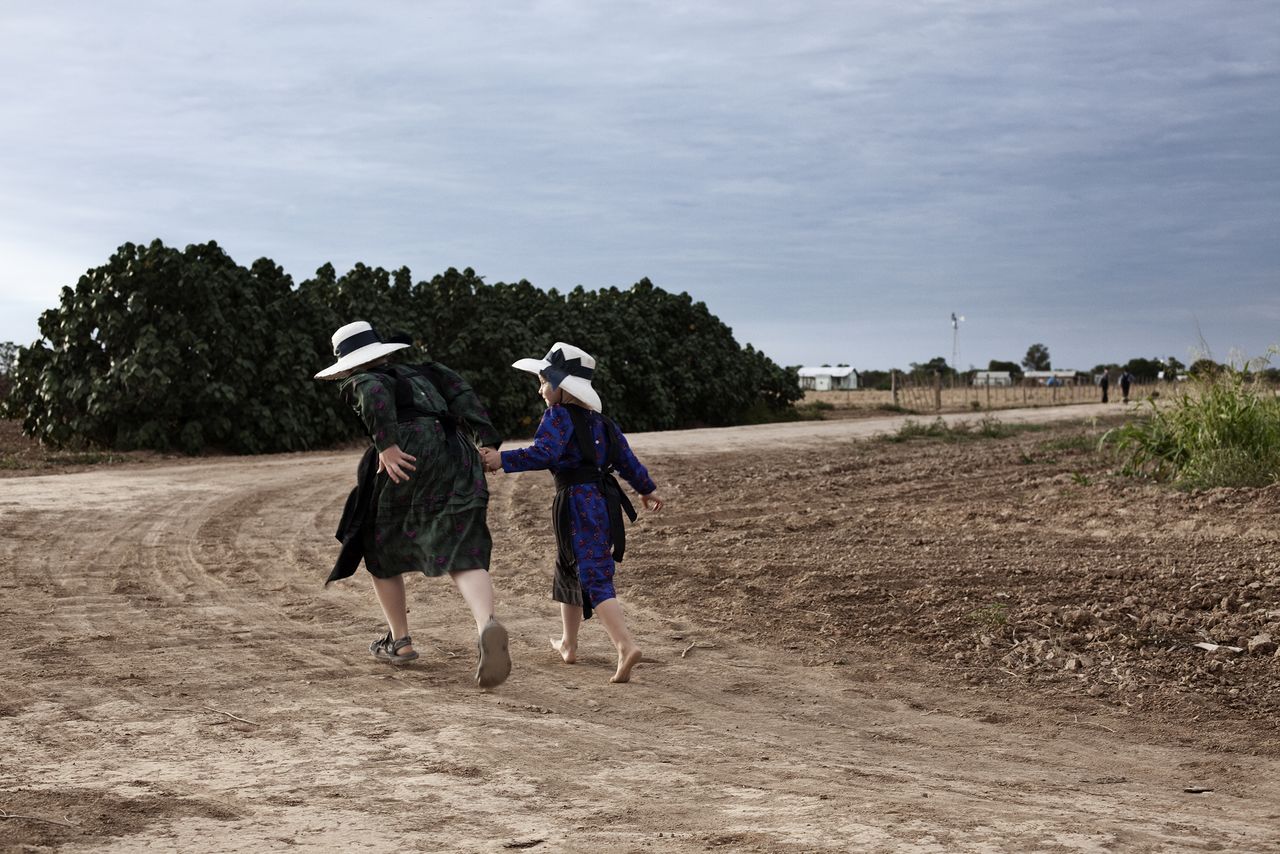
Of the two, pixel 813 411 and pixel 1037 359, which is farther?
pixel 1037 359

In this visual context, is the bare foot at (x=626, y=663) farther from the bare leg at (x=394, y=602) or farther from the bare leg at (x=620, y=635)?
the bare leg at (x=394, y=602)

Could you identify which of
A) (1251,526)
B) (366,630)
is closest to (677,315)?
(1251,526)

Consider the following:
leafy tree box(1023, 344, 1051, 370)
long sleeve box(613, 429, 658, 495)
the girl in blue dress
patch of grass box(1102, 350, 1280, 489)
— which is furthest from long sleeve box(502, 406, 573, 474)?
leafy tree box(1023, 344, 1051, 370)

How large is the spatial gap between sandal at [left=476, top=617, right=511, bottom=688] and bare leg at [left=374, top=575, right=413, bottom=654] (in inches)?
31.2

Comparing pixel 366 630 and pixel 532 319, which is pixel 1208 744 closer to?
pixel 366 630

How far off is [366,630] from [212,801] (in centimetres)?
307

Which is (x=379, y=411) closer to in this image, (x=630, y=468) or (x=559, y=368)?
(x=559, y=368)

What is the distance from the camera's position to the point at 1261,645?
6668 millimetres

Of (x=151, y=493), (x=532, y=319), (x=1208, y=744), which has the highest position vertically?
(x=532, y=319)

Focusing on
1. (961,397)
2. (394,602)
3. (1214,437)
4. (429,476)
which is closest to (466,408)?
(429,476)

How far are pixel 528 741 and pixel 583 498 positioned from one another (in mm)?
1416

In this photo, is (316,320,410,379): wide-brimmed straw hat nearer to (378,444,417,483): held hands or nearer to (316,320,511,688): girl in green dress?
(316,320,511,688): girl in green dress

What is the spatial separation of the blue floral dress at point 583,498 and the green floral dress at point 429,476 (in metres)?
0.23

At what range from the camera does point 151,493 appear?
13320 millimetres
